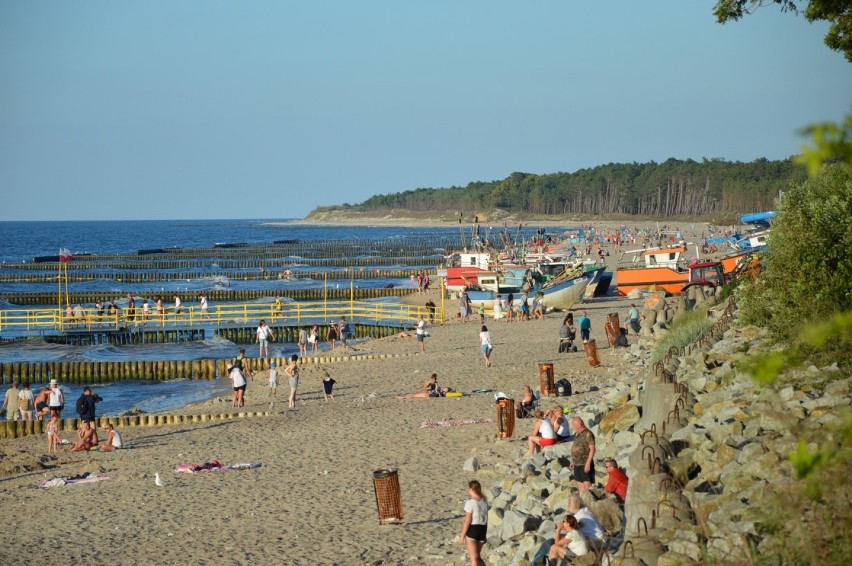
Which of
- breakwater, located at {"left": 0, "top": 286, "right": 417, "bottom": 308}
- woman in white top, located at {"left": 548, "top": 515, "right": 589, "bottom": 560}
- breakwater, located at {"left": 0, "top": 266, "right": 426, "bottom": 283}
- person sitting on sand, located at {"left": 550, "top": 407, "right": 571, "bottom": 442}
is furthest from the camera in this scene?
breakwater, located at {"left": 0, "top": 266, "right": 426, "bottom": 283}

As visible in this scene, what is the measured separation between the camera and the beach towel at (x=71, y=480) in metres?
17.8

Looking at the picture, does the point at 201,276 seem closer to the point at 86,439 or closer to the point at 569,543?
the point at 86,439

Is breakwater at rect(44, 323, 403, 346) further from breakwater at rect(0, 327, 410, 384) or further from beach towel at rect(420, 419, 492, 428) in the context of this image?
beach towel at rect(420, 419, 492, 428)

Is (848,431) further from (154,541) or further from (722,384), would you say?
(154,541)

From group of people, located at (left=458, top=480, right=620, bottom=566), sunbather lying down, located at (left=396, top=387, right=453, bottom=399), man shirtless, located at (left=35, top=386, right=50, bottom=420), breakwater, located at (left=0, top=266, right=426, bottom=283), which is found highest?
group of people, located at (left=458, top=480, right=620, bottom=566)

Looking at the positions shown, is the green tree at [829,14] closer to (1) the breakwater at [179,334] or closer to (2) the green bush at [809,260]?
(2) the green bush at [809,260]

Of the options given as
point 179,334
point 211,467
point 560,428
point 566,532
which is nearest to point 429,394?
point 211,467

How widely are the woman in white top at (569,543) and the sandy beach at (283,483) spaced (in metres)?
2.56

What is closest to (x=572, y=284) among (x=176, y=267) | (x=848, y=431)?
(x=848, y=431)

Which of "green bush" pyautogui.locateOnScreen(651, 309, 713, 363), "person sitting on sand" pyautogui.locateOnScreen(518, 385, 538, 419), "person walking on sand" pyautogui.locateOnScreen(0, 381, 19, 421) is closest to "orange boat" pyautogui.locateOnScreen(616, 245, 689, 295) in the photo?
"green bush" pyautogui.locateOnScreen(651, 309, 713, 363)

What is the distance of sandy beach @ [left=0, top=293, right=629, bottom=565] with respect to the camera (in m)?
13.5

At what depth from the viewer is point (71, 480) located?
1798cm

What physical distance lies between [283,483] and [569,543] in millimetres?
8244

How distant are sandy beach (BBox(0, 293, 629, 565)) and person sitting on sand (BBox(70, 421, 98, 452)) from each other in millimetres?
393
